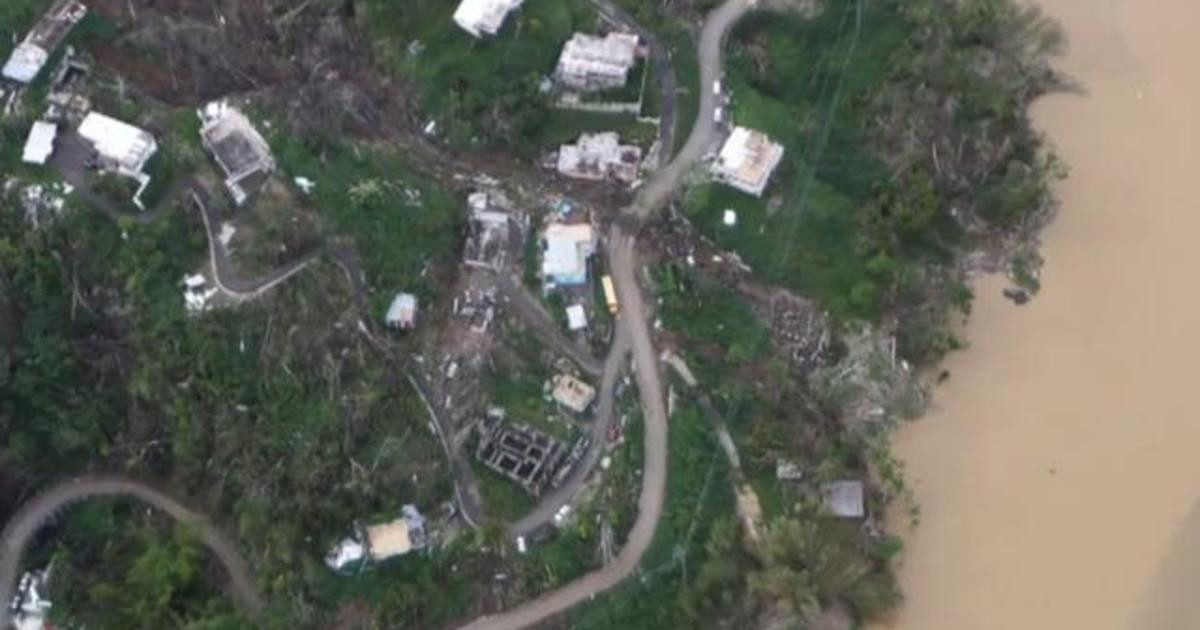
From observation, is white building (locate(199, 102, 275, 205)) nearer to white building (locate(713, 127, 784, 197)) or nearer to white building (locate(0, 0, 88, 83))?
white building (locate(0, 0, 88, 83))

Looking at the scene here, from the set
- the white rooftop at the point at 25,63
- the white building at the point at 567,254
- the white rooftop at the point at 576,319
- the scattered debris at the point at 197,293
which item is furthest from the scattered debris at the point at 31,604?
the white building at the point at 567,254

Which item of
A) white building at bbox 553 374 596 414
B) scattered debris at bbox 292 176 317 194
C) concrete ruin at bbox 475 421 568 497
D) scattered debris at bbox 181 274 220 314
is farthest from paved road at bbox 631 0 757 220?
scattered debris at bbox 181 274 220 314

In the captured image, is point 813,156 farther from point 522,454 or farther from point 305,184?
point 305,184

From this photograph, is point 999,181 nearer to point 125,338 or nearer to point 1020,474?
point 1020,474

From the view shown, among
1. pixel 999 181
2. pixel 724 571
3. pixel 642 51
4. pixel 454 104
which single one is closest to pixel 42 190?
pixel 454 104

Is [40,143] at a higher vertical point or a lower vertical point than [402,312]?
higher

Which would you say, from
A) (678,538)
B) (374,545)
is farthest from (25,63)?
(678,538)
